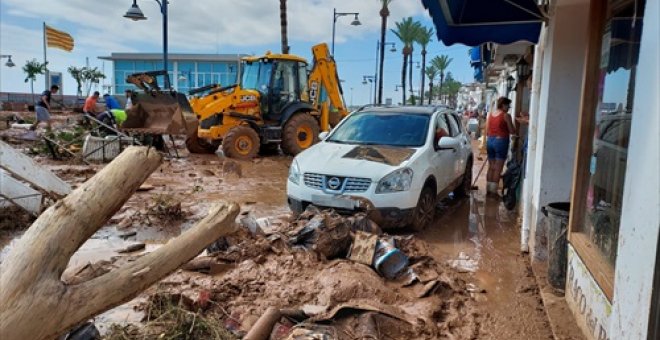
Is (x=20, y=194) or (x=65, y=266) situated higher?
(x=65, y=266)

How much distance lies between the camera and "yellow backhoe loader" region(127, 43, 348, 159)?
45.6 ft

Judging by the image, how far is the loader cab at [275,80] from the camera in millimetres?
14492

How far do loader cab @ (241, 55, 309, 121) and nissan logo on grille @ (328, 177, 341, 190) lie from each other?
336 inches

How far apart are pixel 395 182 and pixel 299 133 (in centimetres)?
891

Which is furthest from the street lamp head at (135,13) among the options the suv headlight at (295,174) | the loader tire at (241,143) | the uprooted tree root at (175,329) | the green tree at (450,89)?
the green tree at (450,89)

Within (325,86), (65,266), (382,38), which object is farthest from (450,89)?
(65,266)

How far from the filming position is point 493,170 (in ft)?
31.9

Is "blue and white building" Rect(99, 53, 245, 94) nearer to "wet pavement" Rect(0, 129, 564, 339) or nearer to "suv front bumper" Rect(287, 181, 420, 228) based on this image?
"wet pavement" Rect(0, 129, 564, 339)

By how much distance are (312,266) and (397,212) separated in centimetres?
164

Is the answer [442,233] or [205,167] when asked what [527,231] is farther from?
[205,167]

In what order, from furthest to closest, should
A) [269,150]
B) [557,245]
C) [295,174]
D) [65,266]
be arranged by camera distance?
1. [269,150]
2. [295,174]
3. [557,245]
4. [65,266]

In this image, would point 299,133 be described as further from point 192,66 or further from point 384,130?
point 192,66

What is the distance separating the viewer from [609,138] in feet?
12.7

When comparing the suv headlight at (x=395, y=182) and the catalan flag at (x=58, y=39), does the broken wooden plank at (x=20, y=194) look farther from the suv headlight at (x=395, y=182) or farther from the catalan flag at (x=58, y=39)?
the catalan flag at (x=58, y=39)
